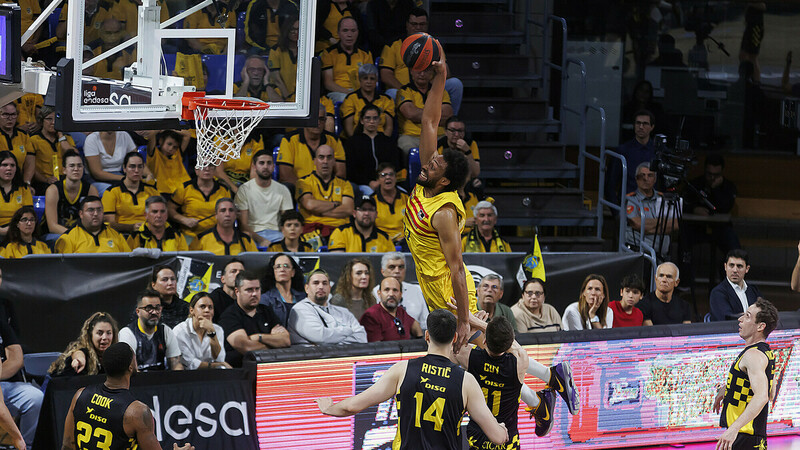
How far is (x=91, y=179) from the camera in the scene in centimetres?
1147

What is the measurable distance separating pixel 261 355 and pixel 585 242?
665 cm

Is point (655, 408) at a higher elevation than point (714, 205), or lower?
lower

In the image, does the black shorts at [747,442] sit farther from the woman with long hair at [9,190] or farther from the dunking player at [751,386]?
the woman with long hair at [9,190]

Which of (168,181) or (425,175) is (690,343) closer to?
(425,175)

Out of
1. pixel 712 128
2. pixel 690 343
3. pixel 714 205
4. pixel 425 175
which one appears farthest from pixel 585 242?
pixel 425 175

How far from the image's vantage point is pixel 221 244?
10.9 m

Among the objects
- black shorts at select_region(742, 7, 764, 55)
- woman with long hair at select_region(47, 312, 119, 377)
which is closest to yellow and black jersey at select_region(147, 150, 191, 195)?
woman with long hair at select_region(47, 312, 119, 377)

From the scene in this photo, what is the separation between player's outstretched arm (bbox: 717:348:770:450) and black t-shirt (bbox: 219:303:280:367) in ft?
13.4

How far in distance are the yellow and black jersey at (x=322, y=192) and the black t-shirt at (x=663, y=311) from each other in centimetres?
343

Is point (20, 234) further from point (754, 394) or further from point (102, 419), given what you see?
point (754, 394)

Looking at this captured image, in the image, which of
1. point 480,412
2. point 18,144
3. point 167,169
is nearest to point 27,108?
point 18,144

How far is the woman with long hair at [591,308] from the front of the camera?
10.7 m

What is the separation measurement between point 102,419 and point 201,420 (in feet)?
5.88

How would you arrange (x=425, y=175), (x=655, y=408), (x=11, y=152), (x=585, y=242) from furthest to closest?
1. (x=585, y=242)
2. (x=11, y=152)
3. (x=655, y=408)
4. (x=425, y=175)
